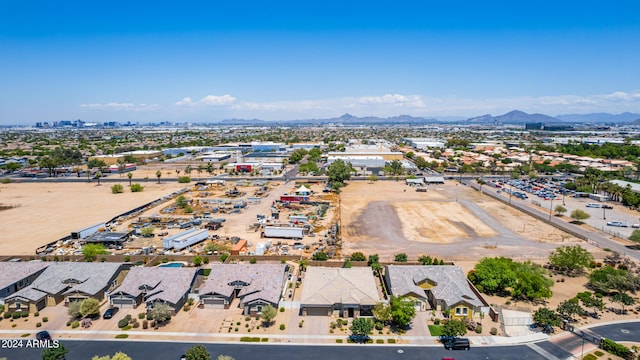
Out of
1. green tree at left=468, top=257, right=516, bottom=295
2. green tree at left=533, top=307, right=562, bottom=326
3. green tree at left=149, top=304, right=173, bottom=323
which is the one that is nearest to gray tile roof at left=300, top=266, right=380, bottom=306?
green tree at left=468, top=257, right=516, bottom=295

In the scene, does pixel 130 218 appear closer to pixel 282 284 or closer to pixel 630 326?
pixel 282 284

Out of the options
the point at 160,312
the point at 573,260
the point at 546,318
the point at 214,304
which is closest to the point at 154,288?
the point at 160,312

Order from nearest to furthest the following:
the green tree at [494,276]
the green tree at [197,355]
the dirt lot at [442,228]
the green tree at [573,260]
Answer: the green tree at [197,355] → the green tree at [494,276] → the green tree at [573,260] → the dirt lot at [442,228]

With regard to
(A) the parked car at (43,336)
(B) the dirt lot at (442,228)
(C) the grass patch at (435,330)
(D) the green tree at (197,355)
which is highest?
(D) the green tree at (197,355)

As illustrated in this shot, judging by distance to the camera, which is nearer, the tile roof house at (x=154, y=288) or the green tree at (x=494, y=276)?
the tile roof house at (x=154, y=288)

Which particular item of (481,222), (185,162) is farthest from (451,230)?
(185,162)

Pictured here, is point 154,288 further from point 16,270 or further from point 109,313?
point 16,270

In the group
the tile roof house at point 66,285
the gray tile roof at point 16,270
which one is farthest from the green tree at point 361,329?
the gray tile roof at point 16,270

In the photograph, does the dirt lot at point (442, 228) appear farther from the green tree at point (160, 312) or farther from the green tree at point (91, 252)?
the green tree at point (91, 252)

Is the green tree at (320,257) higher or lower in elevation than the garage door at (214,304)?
higher
